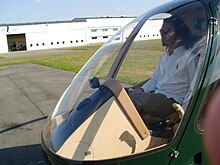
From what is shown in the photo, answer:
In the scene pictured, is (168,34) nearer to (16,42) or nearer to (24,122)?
(24,122)

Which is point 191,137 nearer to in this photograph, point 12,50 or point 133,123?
point 133,123

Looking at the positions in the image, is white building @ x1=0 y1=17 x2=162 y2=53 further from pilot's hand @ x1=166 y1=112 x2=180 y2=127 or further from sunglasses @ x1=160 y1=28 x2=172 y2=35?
pilot's hand @ x1=166 y1=112 x2=180 y2=127

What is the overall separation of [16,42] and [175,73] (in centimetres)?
6252

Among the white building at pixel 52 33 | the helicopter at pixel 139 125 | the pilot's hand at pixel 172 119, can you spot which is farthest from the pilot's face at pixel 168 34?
the white building at pixel 52 33

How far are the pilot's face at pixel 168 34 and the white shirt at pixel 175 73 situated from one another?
10cm

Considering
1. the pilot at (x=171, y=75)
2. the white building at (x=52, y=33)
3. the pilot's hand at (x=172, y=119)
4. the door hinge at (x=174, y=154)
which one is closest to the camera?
the door hinge at (x=174, y=154)

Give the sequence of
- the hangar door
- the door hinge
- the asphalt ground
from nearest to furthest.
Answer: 1. the door hinge
2. the asphalt ground
3. the hangar door

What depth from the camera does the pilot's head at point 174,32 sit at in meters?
2.32

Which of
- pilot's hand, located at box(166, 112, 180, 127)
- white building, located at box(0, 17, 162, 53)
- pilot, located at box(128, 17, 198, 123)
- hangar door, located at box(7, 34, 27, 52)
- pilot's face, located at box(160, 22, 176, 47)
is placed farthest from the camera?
hangar door, located at box(7, 34, 27, 52)

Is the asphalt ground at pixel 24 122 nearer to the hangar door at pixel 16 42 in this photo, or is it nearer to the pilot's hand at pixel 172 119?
the pilot's hand at pixel 172 119

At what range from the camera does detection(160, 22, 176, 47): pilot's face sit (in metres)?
2.42

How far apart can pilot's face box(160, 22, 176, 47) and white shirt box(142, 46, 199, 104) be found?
96mm

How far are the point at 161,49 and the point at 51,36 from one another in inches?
2352

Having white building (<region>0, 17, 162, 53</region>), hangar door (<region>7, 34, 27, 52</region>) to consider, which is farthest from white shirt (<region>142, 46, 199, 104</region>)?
hangar door (<region>7, 34, 27, 52</region>)
